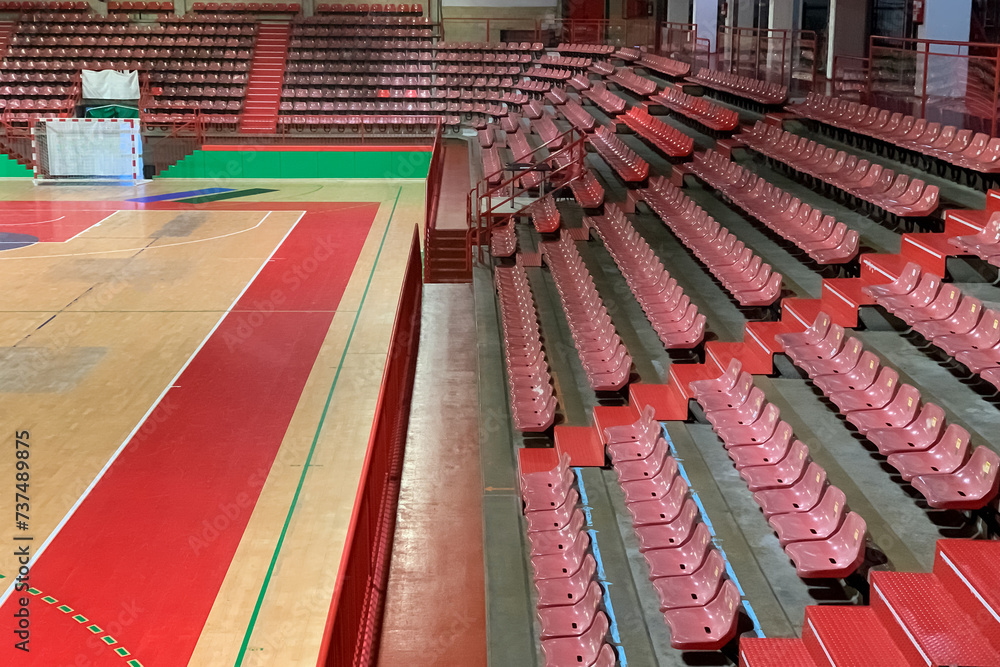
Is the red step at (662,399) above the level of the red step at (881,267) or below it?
below

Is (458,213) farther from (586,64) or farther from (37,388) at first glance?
(586,64)

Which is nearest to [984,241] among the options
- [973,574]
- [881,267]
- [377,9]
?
[881,267]

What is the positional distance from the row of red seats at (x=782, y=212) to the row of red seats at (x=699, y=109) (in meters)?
0.93

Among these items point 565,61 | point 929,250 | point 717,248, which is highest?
point 565,61

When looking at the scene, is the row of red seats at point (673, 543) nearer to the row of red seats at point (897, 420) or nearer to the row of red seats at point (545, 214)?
the row of red seats at point (897, 420)

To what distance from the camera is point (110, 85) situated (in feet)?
76.4

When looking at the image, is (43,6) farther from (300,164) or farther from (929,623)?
(929,623)

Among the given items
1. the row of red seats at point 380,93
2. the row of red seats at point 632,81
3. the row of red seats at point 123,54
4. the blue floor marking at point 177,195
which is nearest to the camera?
the row of red seats at point 632,81

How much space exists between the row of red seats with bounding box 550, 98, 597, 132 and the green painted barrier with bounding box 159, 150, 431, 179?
366 cm

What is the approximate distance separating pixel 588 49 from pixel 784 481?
19.5 m

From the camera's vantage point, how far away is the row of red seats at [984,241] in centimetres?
697

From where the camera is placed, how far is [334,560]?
6.88 metres

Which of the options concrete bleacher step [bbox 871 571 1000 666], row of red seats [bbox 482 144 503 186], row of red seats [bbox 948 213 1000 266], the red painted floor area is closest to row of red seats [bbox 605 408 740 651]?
concrete bleacher step [bbox 871 571 1000 666]

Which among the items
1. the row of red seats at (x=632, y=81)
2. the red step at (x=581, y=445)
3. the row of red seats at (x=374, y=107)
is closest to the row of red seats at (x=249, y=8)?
the row of red seats at (x=374, y=107)
